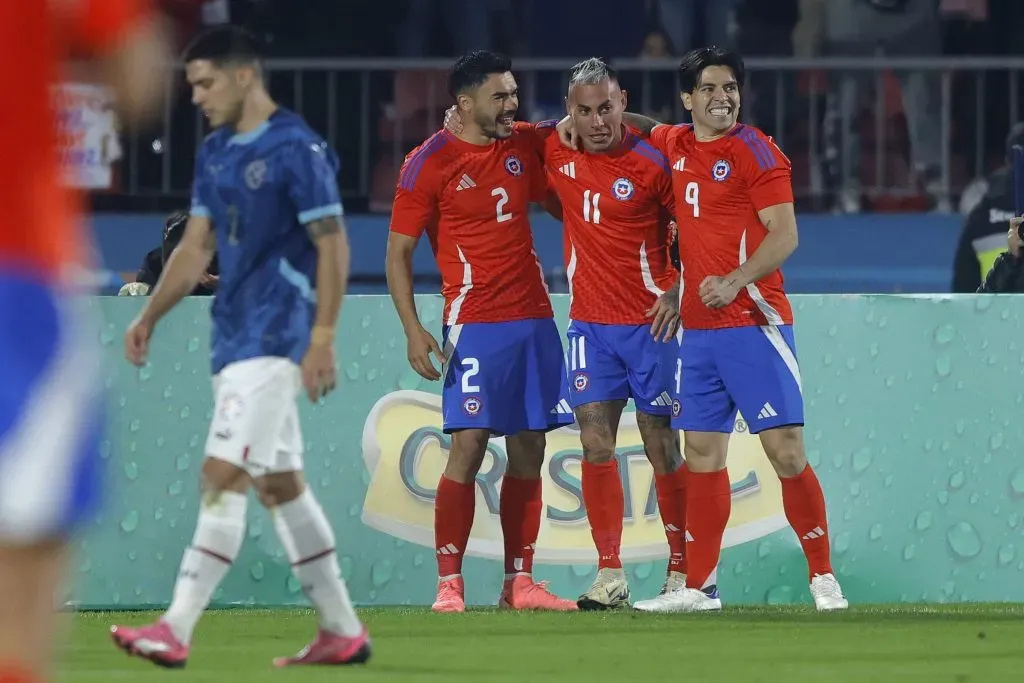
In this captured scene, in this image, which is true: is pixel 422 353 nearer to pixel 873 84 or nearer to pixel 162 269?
pixel 162 269

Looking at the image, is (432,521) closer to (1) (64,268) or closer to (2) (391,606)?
(2) (391,606)

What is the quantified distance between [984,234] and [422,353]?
5092mm

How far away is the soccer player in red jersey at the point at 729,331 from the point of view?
731 centimetres

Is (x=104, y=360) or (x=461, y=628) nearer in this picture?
(x=461, y=628)

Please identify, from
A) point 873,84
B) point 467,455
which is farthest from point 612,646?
point 873,84

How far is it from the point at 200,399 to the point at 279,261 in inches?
99.9

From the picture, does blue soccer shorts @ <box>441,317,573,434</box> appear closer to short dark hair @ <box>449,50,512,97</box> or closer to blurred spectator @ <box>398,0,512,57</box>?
short dark hair @ <box>449,50,512,97</box>

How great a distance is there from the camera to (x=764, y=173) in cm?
735

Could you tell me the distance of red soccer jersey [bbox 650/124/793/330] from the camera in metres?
7.37

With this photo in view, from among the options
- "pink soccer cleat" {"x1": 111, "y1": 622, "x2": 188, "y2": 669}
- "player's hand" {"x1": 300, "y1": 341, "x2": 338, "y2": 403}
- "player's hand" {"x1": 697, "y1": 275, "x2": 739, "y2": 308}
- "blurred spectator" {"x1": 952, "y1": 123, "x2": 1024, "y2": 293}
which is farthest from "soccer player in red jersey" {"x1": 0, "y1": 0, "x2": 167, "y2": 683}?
"blurred spectator" {"x1": 952, "y1": 123, "x2": 1024, "y2": 293}

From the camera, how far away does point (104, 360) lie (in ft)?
26.0

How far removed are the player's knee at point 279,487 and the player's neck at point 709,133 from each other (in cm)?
276

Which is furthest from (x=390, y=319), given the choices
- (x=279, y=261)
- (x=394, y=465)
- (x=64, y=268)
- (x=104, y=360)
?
(x=64, y=268)

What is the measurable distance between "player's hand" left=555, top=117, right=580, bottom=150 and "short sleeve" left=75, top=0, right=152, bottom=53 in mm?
5535
